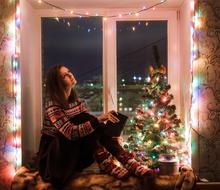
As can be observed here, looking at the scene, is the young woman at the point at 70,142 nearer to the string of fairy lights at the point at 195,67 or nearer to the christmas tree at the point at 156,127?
the christmas tree at the point at 156,127

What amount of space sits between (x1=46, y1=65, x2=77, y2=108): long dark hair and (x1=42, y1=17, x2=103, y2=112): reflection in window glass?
71cm

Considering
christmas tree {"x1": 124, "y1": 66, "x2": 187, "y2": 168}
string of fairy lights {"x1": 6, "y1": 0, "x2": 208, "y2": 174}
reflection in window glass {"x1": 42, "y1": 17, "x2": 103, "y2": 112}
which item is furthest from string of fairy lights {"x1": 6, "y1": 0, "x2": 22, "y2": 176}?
christmas tree {"x1": 124, "y1": 66, "x2": 187, "y2": 168}

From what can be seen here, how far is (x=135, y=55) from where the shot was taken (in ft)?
11.9

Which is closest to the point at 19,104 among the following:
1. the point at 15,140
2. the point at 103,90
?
the point at 15,140

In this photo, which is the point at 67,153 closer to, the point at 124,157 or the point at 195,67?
the point at 124,157

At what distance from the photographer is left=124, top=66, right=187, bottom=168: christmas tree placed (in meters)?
2.96

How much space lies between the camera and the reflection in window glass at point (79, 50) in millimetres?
3574

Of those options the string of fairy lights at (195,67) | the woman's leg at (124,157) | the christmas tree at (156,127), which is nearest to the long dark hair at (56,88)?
the woman's leg at (124,157)

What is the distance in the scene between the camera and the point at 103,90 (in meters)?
3.54

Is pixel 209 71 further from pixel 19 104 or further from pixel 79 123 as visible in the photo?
pixel 19 104

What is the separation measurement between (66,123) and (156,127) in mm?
748

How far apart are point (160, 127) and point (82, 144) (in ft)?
2.15

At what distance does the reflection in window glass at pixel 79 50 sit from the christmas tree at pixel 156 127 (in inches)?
24.5

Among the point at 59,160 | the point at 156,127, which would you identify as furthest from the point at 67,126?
the point at 156,127
